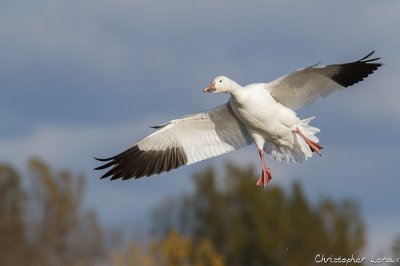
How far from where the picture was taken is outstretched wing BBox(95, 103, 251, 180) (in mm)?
15797

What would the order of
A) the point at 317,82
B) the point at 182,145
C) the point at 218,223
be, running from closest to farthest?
the point at 317,82, the point at 182,145, the point at 218,223

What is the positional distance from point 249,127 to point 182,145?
45.3 inches

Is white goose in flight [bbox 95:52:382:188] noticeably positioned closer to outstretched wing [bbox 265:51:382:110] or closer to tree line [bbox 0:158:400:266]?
outstretched wing [bbox 265:51:382:110]

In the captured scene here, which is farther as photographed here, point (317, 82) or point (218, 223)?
point (218, 223)

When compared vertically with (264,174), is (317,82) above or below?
above

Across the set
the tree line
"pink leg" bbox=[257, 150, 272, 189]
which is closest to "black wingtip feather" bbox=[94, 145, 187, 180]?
"pink leg" bbox=[257, 150, 272, 189]

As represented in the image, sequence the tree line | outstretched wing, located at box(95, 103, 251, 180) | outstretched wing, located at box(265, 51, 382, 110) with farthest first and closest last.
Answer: the tree line
outstretched wing, located at box(95, 103, 251, 180)
outstretched wing, located at box(265, 51, 382, 110)

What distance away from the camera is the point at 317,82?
15.1m

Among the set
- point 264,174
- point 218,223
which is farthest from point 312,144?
point 218,223

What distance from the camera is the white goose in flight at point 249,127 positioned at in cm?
1492

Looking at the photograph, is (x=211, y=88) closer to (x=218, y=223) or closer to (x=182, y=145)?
(x=182, y=145)

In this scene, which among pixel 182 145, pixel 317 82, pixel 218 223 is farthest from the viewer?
A: pixel 218 223

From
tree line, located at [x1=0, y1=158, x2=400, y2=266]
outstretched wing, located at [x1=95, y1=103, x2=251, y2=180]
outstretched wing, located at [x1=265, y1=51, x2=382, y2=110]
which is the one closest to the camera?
outstretched wing, located at [x1=265, y1=51, x2=382, y2=110]

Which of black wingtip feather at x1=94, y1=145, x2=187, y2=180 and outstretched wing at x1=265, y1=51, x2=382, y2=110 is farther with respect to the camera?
black wingtip feather at x1=94, y1=145, x2=187, y2=180
